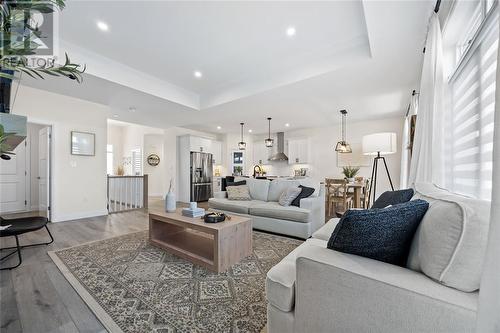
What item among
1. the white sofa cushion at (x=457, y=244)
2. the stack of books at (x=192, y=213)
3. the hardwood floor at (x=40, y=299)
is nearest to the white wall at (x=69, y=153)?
the hardwood floor at (x=40, y=299)

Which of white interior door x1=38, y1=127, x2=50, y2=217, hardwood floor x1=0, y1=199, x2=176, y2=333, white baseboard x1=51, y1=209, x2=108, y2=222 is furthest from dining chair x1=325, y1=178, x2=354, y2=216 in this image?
white interior door x1=38, y1=127, x2=50, y2=217

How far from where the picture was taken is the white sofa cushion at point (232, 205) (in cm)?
371

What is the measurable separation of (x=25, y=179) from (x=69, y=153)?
2263 mm

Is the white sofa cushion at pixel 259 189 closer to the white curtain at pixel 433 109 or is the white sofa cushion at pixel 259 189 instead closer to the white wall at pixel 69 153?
the white curtain at pixel 433 109

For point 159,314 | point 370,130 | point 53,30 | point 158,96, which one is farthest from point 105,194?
point 370,130

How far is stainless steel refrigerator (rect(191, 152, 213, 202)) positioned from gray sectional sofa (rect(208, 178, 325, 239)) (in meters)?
2.69

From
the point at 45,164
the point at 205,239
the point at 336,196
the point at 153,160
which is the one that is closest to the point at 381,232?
the point at 205,239

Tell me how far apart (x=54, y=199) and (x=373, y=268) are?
5.28 meters

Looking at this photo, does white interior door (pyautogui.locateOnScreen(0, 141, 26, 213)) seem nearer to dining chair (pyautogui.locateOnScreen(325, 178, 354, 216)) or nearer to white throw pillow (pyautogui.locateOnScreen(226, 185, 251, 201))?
white throw pillow (pyautogui.locateOnScreen(226, 185, 251, 201))

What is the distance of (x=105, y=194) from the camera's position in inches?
186

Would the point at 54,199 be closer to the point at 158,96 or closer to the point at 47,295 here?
the point at 158,96

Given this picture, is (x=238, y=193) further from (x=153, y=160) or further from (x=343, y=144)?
(x=153, y=160)

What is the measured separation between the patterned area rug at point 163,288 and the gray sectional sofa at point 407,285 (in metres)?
0.61

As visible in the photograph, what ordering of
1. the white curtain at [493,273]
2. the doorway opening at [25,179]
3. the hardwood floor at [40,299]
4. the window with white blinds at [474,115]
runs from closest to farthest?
1. the white curtain at [493,273]
2. the window with white blinds at [474,115]
3. the hardwood floor at [40,299]
4. the doorway opening at [25,179]
